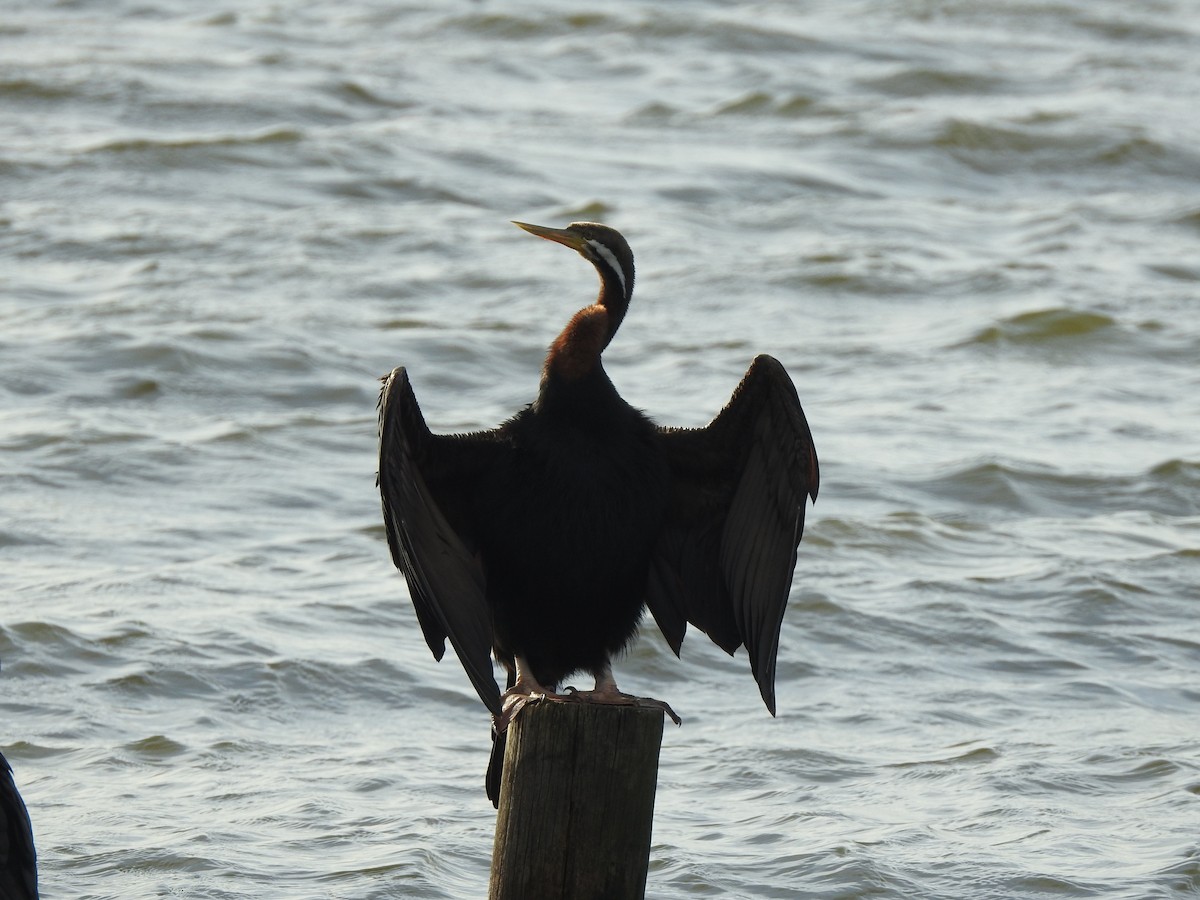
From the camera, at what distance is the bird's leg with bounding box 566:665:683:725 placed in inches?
184

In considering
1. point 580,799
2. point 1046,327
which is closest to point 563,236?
point 580,799

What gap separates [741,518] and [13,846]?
1.90 meters

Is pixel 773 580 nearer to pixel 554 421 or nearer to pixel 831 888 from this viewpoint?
pixel 554 421

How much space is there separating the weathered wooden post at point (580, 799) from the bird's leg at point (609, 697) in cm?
8

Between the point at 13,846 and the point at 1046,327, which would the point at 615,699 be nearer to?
the point at 13,846

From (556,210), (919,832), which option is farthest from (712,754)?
(556,210)

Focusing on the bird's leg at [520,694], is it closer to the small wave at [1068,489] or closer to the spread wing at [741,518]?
the spread wing at [741,518]

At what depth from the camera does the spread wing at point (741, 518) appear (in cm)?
504

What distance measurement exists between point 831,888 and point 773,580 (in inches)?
75.0

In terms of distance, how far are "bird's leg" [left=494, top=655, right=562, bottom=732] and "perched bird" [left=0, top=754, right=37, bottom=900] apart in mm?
1093

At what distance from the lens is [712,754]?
7836 millimetres

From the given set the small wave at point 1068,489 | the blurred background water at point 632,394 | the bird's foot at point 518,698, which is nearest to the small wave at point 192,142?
the blurred background water at point 632,394

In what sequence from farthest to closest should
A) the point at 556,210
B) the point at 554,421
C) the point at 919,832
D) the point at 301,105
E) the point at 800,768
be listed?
the point at 301,105 < the point at 556,210 < the point at 800,768 < the point at 919,832 < the point at 554,421

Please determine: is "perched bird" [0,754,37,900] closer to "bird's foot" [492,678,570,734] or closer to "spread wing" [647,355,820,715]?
"bird's foot" [492,678,570,734]
